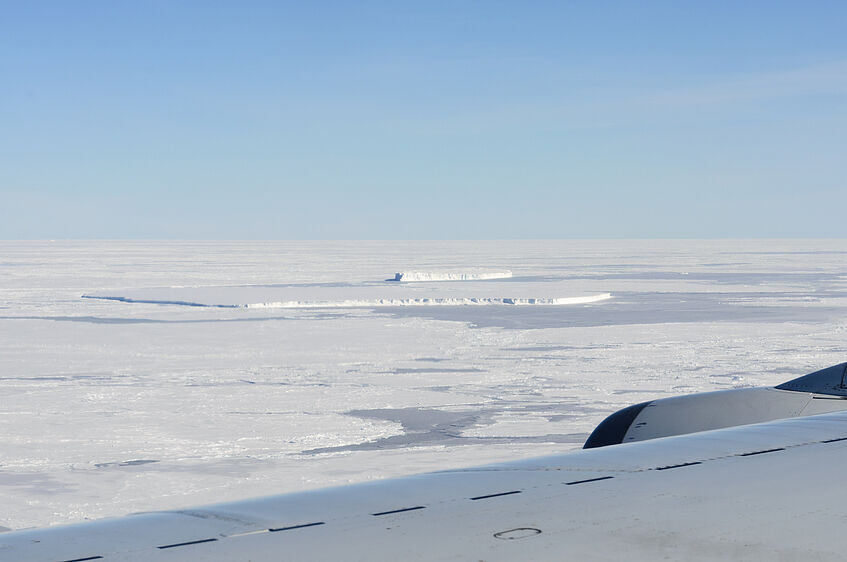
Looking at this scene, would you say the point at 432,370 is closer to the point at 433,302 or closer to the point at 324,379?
the point at 324,379

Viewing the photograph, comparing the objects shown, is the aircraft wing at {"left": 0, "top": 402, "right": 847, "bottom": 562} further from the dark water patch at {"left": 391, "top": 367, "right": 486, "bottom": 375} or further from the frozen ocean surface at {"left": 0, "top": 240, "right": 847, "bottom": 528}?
the dark water patch at {"left": 391, "top": 367, "right": 486, "bottom": 375}

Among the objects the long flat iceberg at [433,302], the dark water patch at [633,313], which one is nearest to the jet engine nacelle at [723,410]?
the dark water patch at [633,313]

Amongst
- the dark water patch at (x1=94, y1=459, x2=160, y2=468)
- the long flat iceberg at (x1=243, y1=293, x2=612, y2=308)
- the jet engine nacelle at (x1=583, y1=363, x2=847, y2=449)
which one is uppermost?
the long flat iceberg at (x1=243, y1=293, x2=612, y2=308)

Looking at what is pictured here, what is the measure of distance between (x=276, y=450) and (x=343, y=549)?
9.00 m

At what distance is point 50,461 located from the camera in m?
10.6

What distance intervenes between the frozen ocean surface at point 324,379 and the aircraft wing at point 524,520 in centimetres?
578

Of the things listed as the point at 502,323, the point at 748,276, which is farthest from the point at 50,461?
the point at 748,276

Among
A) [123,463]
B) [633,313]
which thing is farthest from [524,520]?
[633,313]

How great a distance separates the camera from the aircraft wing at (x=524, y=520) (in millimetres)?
2500

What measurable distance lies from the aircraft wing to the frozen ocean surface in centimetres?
578

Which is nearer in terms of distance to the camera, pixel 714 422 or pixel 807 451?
pixel 807 451

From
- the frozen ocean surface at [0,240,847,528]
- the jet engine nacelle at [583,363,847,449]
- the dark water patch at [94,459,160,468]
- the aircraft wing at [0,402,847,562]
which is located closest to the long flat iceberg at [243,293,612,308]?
the frozen ocean surface at [0,240,847,528]

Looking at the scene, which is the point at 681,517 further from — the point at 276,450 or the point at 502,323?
the point at 502,323

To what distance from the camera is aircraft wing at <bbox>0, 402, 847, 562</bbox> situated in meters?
2.50
